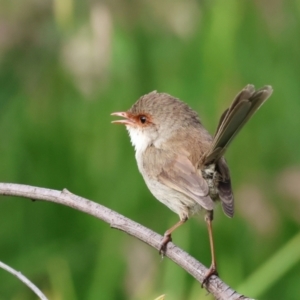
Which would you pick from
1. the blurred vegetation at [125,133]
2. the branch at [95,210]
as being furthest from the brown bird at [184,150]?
the blurred vegetation at [125,133]

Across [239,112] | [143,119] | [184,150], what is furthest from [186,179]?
[143,119]

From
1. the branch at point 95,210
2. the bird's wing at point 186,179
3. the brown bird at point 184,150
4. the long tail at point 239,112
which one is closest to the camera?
the branch at point 95,210

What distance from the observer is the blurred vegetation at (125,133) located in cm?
531

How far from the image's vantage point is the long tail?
3.89 meters

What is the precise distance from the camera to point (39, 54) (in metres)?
6.01

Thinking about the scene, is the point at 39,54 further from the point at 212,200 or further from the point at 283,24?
the point at 212,200

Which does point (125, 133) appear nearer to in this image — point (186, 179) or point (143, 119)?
point (143, 119)

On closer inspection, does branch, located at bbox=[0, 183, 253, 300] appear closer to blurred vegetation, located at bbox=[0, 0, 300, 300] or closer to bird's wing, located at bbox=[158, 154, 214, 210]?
bird's wing, located at bbox=[158, 154, 214, 210]

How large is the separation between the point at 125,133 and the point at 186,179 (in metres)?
1.71

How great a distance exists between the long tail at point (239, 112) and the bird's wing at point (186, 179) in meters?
0.20

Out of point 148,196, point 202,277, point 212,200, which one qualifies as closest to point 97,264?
point 148,196

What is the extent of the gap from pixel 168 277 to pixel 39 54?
196 centimetres

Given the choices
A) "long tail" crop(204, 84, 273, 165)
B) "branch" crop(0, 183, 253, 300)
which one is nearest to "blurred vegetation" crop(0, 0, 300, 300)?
"long tail" crop(204, 84, 273, 165)

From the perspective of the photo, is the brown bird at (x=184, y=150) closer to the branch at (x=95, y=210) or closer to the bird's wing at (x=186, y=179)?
the bird's wing at (x=186, y=179)
